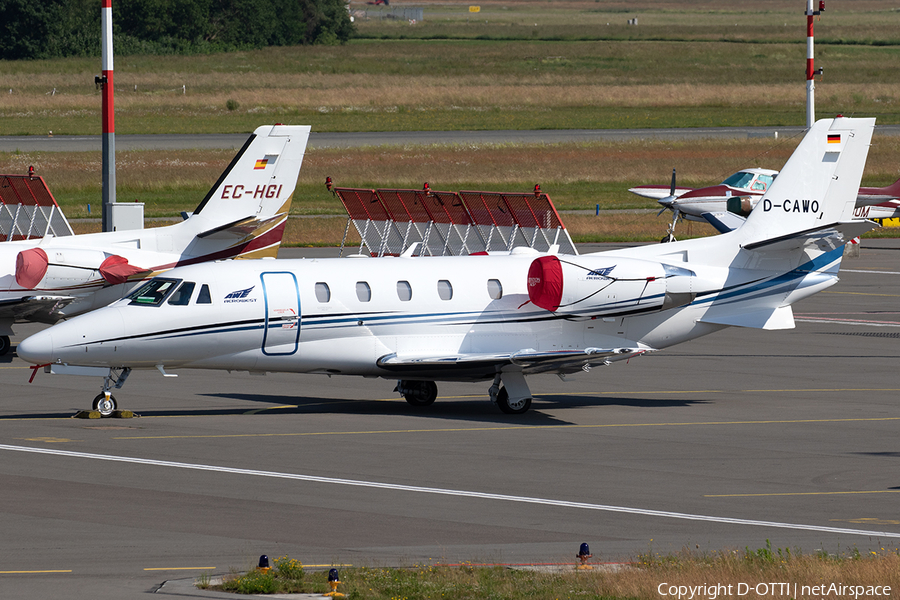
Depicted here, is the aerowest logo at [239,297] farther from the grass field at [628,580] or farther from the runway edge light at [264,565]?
the runway edge light at [264,565]

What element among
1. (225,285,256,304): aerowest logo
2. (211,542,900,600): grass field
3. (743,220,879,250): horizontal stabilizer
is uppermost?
(743,220,879,250): horizontal stabilizer

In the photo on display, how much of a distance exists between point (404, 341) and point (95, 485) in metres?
8.36

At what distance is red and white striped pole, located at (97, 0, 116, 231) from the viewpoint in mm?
39875

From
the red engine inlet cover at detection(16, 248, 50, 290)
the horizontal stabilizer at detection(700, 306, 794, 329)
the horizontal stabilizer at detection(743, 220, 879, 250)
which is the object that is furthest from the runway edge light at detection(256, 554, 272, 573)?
the red engine inlet cover at detection(16, 248, 50, 290)

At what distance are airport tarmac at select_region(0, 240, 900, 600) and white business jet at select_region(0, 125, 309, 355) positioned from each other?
2330 mm

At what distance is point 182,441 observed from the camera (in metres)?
23.1

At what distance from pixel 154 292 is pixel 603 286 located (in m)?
8.95

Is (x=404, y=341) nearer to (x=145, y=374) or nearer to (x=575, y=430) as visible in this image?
(x=575, y=430)

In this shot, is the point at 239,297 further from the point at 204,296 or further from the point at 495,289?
the point at 495,289

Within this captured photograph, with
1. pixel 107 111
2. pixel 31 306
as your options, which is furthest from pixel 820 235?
pixel 107 111

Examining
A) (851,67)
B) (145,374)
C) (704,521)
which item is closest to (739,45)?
(851,67)

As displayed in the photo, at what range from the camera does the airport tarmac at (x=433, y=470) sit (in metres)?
15.8

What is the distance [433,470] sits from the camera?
2083cm

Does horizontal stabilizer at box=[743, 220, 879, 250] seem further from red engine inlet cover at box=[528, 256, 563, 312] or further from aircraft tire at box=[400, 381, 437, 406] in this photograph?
aircraft tire at box=[400, 381, 437, 406]
